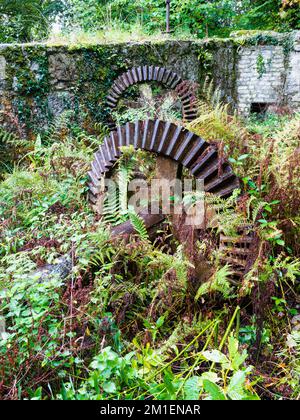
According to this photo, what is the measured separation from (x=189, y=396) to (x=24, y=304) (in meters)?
1.21

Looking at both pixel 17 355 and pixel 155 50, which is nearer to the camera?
pixel 17 355

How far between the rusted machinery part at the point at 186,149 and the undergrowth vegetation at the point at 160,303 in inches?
5.1

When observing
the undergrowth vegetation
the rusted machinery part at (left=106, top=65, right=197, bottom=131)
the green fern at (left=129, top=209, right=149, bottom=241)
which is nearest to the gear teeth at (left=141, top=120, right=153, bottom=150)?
the undergrowth vegetation

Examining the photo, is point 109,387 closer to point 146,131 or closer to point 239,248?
point 239,248

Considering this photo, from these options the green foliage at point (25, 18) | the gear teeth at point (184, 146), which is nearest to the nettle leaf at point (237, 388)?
the gear teeth at point (184, 146)

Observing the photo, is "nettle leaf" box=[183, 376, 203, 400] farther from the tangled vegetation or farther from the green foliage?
the tangled vegetation

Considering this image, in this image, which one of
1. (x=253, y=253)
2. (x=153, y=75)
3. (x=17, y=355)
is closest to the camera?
(x=17, y=355)

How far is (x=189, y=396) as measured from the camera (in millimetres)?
1861

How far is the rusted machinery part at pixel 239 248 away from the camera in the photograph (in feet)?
8.80

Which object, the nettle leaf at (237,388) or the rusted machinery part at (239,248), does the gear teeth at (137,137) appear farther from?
the nettle leaf at (237,388)

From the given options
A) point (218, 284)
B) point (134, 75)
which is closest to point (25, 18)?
point (134, 75)

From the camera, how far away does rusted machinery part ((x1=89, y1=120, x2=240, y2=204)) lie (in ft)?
9.66

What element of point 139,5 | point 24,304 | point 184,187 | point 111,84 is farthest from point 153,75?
point 139,5
